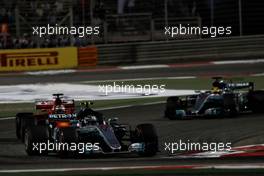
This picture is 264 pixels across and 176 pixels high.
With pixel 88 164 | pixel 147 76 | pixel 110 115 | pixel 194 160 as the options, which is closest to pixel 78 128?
pixel 88 164

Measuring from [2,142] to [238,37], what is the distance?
18049mm

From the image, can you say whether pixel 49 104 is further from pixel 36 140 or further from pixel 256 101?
pixel 256 101

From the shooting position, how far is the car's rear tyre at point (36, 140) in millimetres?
12609

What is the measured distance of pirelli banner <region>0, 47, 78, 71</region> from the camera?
29766 mm

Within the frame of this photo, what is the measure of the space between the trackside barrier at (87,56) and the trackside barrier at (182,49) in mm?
581

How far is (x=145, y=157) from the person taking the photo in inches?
477

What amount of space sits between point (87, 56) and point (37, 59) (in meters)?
1.91

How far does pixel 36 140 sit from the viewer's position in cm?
1261

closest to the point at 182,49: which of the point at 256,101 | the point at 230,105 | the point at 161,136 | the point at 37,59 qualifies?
the point at 37,59

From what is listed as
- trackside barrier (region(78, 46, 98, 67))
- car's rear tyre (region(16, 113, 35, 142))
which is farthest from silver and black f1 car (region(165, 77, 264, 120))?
trackside barrier (region(78, 46, 98, 67))

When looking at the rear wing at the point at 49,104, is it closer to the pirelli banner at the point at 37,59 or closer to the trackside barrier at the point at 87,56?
the pirelli banner at the point at 37,59

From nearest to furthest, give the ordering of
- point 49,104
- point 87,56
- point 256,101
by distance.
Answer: point 49,104 → point 256,101 → point 87,56

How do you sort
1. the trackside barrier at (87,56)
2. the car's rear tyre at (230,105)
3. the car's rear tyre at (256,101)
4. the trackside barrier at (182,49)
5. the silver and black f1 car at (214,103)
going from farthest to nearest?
the trackside barrier at (182,49) < the trackside barrier at (87,56) < the car's rear tyre at (256,101) < the silver and black f1 car at (214,103) < the car's rear tyre at (230,105)

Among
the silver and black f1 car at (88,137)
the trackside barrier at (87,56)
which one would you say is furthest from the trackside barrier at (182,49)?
the silver and black f1 car at (88,137)
